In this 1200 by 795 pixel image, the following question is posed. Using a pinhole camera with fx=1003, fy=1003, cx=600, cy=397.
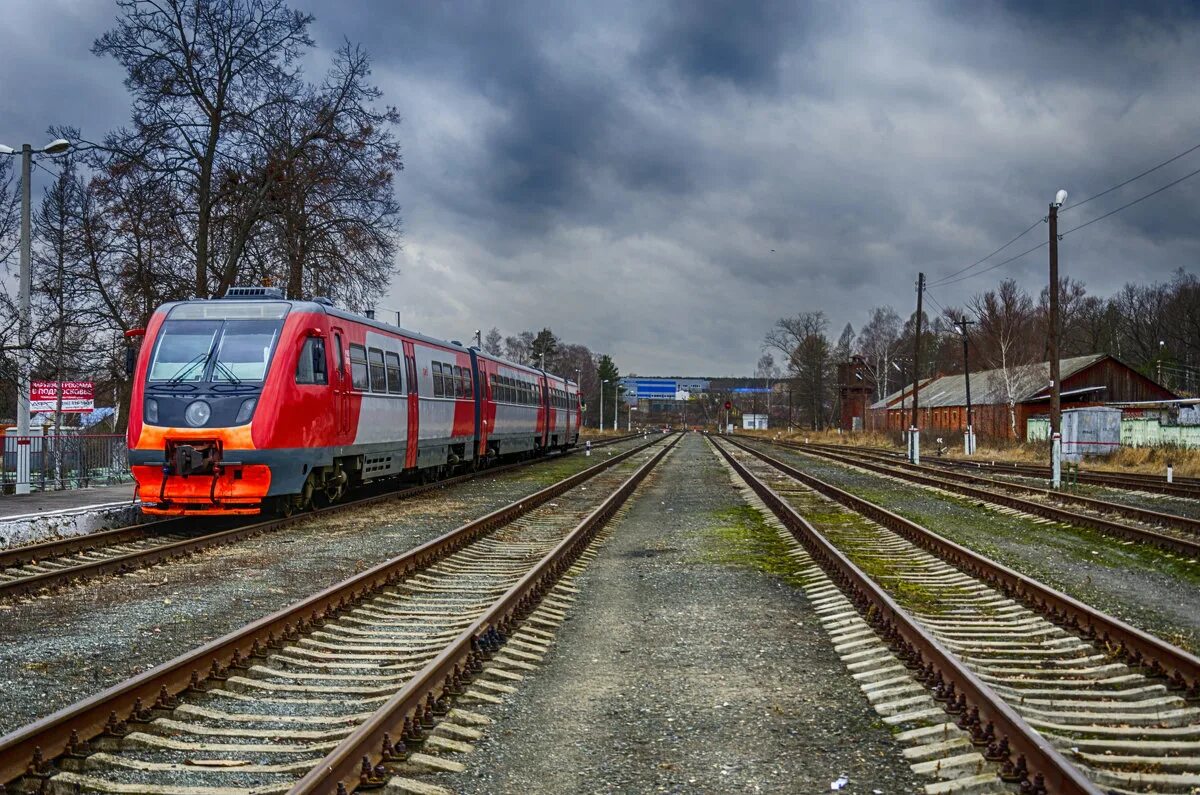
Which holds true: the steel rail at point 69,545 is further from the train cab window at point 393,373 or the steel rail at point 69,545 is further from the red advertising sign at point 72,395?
the red advertising sign at point 72,395

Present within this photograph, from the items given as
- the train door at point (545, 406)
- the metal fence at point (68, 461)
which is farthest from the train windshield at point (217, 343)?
the train door at point (545, 406)

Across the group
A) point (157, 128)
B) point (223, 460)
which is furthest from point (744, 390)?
point (223, 460)

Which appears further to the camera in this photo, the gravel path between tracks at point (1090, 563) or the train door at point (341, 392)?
the train door at point (341, 392)

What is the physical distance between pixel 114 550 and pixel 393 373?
7308mm

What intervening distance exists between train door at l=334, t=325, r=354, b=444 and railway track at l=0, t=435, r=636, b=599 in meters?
1.38

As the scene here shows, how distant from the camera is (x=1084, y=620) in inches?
293

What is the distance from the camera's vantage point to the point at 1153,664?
6.11 metres

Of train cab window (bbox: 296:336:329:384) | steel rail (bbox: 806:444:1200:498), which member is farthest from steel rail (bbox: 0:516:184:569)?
steel rail (bbox: 806:444:1200:498)

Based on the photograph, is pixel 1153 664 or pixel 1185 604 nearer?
pixel 1153 664

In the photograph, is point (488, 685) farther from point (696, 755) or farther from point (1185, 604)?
point (1185, 604)

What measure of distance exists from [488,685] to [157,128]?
22.5m

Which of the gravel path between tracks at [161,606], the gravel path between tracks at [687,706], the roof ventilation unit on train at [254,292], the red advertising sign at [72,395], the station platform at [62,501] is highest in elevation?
the roof ventilation unit on train at [254,292]

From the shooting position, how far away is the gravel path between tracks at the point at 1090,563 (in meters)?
8.43

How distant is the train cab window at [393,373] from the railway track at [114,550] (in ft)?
10.6
